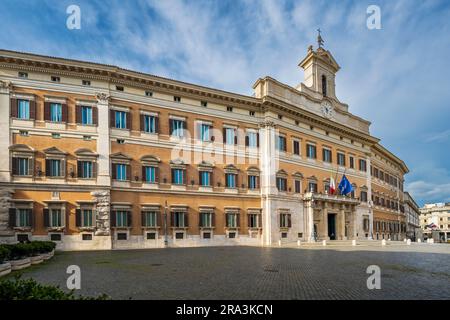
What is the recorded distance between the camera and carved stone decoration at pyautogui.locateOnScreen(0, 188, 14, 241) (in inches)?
913

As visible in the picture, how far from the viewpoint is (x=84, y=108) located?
1059 inches

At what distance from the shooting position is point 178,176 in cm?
2972

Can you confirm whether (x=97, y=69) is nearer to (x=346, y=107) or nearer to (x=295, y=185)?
(x=295, y=185)

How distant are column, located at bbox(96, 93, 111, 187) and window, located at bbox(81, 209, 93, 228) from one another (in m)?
2.38

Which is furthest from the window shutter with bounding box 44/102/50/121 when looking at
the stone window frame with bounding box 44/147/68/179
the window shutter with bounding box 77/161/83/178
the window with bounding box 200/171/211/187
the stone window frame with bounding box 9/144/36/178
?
the window with bounding box 200/171/211/187

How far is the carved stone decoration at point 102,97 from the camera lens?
89.2 ft

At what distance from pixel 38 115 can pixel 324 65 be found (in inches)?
1322

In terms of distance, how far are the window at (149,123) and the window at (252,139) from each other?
9946 mm

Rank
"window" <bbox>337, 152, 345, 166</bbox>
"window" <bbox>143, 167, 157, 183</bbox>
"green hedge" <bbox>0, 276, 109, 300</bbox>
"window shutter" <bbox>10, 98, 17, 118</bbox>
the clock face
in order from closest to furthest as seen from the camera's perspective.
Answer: "green hedge" <bbox>0, 276, 109, 300</bbox>
"window shutter" <bbox>10, 98, 17, 118</bbox>
"window" <bbox>143, 167, 157, 183</bbox>
the clock face
"window" <bbox>337, 152, 345, 166</bbox>

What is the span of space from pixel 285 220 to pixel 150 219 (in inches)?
568

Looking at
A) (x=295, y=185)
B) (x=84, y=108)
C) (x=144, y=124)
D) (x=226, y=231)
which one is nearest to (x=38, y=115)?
(x=84, y=108)

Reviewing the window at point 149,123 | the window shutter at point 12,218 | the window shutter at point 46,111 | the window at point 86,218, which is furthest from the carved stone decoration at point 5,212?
the window at point 149,123

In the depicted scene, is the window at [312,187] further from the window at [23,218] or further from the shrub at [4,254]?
the shrub at [4,254]

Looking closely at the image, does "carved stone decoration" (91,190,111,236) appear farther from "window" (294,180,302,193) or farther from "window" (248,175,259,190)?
"window" (294,180,302,193)
